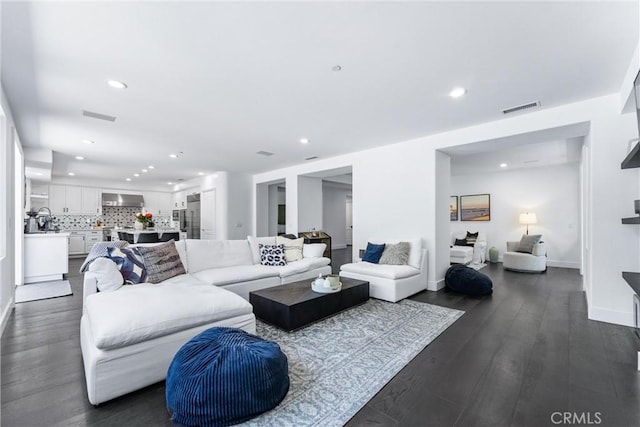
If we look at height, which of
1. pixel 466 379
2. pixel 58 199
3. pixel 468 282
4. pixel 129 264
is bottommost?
pixel 466 379

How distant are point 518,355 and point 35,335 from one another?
465 centimetres

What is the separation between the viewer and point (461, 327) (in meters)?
3.02

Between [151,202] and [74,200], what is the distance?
230 cm

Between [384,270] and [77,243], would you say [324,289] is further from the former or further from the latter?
[77,243]

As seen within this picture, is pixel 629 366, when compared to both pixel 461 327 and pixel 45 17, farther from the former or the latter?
pixel 45 17

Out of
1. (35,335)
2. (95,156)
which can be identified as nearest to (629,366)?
(35,335)

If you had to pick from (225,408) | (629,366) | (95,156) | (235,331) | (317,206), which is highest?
(95,156)

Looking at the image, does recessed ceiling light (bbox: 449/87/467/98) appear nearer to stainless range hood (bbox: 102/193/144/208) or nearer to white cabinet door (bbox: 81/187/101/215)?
stainless range hood (bbox: 102/193/144/208)

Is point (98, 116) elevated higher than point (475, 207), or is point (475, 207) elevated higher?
point (98, 116)

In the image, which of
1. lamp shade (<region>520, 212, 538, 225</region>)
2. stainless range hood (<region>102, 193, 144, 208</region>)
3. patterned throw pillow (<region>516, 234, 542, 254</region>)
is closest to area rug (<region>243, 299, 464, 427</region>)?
patterned throw pillow (<region>516, 234, 542, 254</region>)

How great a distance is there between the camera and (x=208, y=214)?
8836 mm

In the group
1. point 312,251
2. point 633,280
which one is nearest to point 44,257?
point 312,251

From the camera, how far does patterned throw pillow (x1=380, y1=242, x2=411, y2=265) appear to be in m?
4.41

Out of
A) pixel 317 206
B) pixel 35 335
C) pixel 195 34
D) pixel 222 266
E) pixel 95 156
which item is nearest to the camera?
pixel 195 34
